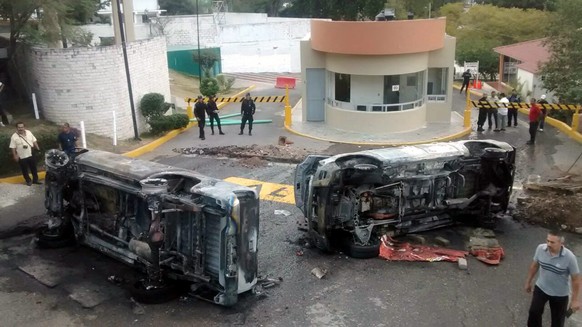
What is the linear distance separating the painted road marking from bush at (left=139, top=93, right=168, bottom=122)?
5408 mm

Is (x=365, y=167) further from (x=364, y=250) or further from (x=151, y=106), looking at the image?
(x=151, y=106)

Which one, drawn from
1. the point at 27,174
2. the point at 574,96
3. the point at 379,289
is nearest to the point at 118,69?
the point at 27,174

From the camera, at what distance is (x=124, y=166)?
8438 mm

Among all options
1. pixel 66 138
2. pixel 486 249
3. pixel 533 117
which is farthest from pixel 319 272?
pixel 533 117

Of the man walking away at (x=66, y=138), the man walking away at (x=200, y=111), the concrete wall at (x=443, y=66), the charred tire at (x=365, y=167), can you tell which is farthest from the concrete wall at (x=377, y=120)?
the charred tire at (x=365, y=167)

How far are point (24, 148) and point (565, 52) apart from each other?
662 inches

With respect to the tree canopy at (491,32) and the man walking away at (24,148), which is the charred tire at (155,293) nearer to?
the man walking away at (24,148)

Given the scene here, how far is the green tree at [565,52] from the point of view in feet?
57.2

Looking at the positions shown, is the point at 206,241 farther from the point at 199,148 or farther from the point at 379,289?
the point at 199,148

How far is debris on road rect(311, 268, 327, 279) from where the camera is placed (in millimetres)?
8477

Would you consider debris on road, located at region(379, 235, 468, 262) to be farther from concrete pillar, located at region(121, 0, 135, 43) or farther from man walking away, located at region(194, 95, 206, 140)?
concrete pillar, located at region(121, 0, 135, 43)

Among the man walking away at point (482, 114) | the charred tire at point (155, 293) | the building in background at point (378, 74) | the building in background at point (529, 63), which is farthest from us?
the building in background at point (529, 63)

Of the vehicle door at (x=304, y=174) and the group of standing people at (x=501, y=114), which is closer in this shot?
the vehicle door at (x=304, y=174)

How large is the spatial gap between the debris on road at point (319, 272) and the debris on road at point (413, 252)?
42.5 inches
